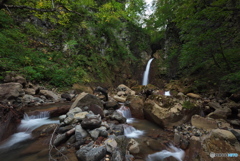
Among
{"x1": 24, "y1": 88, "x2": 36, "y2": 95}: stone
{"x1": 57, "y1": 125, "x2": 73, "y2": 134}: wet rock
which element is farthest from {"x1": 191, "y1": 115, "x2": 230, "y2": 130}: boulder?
{"x1": 24, "y1": 88, "x2": 36, "y2": 95}: stone

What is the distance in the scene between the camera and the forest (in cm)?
534

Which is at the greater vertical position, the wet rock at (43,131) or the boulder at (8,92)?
the boulder at (8,92)

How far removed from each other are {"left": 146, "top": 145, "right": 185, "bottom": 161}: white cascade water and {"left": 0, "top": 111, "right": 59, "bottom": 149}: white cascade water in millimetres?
3632

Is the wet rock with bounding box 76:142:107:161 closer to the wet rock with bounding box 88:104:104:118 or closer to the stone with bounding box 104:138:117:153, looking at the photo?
the stone with bounding box 104:138:117:153

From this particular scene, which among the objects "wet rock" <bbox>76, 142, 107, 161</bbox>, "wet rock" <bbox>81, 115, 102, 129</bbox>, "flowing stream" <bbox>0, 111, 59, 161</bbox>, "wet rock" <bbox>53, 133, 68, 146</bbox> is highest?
"wet rock" <bbox>81, 115, 102, 129</bbox>

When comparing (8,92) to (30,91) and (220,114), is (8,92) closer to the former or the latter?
(30,91)

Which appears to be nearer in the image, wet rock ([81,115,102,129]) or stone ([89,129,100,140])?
stone ([89,129,100,140])

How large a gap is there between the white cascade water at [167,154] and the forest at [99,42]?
3990 millimetres

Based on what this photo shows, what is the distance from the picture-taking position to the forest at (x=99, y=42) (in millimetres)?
5340

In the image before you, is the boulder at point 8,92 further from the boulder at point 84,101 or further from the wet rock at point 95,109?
the wet rock at point 95,109

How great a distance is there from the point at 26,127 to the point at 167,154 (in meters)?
4.60

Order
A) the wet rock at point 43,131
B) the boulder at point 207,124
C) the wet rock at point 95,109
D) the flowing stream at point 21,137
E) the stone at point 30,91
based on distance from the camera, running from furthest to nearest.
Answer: the stone at point 30,91 < the wet rock at point 95,109 < the boulder at point 207,124 < the wet rock at point 43,131 < the flowing stream at point 21,137

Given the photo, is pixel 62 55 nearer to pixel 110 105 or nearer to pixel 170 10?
pixel 110 105

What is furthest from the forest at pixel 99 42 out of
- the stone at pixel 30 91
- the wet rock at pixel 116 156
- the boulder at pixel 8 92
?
the wet rock at pixel 116 156
